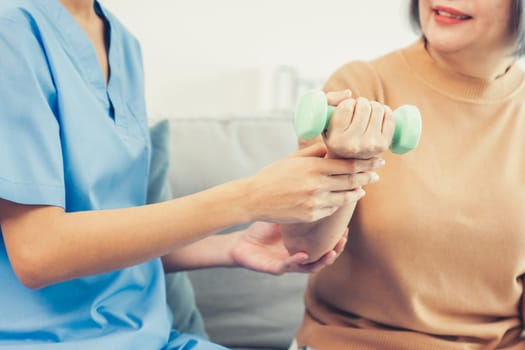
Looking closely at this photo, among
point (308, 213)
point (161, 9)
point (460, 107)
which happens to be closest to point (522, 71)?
point (460, 107)

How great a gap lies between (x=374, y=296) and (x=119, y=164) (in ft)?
1.45

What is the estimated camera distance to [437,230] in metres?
0.98

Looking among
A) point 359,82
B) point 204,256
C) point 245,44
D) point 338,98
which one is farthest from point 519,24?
point 245,44

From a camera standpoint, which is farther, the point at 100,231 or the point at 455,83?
the point at 455,83

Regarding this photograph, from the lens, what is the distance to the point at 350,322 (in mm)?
1030

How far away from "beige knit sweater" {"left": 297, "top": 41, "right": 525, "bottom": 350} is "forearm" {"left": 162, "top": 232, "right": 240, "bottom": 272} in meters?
0.18

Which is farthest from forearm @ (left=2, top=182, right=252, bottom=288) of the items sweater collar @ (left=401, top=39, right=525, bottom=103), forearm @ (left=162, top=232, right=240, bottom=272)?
sweater collar @ (left=401, top=39, right=525, bottom=103)

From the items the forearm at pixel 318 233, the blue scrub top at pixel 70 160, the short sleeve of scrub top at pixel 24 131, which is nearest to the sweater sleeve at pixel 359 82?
the forearm at pixel 318 233

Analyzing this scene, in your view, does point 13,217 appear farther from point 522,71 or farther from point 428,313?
point 522,71

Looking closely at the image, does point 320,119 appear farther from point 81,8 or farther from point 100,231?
point 81,8

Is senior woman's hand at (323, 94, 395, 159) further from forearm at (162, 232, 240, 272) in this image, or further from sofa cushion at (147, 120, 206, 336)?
sofa cushion at (147, 120, 206, 336)

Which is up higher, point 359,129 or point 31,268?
point 359,129

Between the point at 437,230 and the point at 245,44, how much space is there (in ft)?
4.72

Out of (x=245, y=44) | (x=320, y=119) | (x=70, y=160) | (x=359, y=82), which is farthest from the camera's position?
(x=245, y=44)
